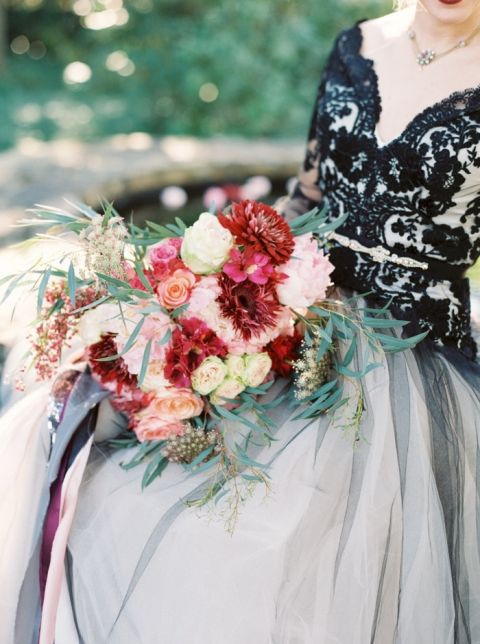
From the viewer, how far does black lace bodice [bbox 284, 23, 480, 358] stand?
1460 millimetres

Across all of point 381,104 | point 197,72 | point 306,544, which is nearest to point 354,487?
point 306,544

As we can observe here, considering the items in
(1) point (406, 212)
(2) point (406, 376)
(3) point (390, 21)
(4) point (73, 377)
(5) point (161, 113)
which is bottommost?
(5) point (161, 113)

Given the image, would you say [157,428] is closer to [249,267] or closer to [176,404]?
[176,404]

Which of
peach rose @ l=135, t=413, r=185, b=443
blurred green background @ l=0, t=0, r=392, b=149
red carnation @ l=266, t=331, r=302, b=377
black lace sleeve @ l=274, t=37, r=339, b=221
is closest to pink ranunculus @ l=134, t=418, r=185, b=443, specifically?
peach rose @ l=135, t=413, r=185, b=443

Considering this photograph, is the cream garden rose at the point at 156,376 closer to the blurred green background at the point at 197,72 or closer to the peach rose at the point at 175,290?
the peach rose at the point at 175,290

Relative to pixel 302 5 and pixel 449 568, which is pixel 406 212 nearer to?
pixel 449 568

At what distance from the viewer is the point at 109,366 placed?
143 centimetres

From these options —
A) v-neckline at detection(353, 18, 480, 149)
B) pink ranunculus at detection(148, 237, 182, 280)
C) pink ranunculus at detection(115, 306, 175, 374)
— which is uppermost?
v-neckline at detection(353, 18, 480, 149)

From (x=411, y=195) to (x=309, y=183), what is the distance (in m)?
0.41

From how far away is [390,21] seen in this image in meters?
1.76

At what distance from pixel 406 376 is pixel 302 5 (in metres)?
5.36

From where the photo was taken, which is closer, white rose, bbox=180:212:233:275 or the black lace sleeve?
white rose, bbox=180:212:233:275

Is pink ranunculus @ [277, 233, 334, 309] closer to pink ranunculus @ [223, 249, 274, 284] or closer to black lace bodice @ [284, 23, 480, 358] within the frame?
pink ranunculus @ [223, 249, 274, 284]

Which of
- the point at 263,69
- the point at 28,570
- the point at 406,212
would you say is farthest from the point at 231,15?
the point at 28,570
